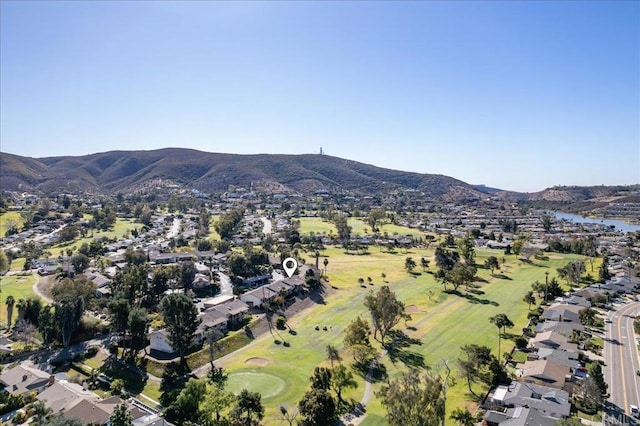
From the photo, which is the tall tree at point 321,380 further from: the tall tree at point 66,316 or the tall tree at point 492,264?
the tall tree at point 492,264

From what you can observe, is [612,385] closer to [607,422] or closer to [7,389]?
[607,422]

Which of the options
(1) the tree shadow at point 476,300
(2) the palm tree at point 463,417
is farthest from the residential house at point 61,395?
(1) the tree shadow at point 476,300

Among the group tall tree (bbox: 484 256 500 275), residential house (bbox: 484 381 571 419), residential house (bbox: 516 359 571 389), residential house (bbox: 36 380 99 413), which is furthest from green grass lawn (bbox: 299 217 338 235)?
residential house (bbox: 484 381 571 419)


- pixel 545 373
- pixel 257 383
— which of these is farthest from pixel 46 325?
pixel 545 373

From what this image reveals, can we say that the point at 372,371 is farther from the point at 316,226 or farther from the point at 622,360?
the point at 316,226

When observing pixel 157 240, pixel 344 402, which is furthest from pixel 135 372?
pixel 157 240
